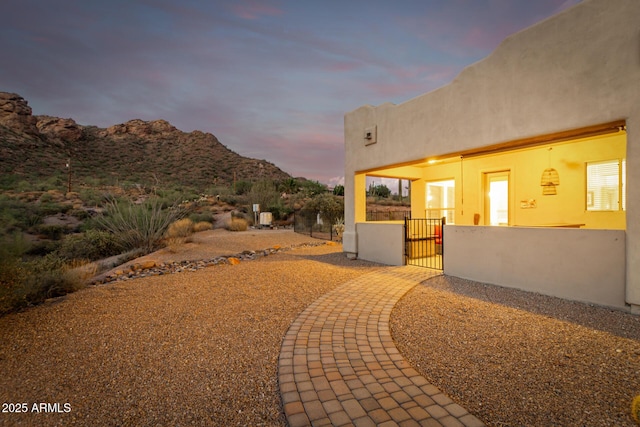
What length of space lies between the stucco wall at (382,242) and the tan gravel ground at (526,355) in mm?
2863

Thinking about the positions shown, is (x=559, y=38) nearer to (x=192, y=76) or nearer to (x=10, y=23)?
(x=192, y=76)

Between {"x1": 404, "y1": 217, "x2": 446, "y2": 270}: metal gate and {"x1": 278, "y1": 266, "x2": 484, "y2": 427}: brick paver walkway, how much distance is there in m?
3.86

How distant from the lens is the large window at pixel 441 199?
10.6 meters

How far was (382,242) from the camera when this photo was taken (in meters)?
8.22

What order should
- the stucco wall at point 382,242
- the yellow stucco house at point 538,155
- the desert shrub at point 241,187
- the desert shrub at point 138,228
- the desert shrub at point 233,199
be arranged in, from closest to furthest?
the yellow stucco house at point 538,155, the stucco wall at point 382,242, the desert shrub at point 138,228, the desert shrub at point 233,199, the desert shrub at point 241,187

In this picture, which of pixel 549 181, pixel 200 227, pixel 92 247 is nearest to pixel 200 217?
pixel 200 227

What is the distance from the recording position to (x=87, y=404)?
2.30m

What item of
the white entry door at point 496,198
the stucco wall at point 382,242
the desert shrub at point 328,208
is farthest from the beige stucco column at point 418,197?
the desert shrub at point 328,208

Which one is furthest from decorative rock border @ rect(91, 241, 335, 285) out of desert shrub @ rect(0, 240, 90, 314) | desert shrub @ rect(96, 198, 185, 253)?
desert shrub @ rect(96, 198, 185, 253)

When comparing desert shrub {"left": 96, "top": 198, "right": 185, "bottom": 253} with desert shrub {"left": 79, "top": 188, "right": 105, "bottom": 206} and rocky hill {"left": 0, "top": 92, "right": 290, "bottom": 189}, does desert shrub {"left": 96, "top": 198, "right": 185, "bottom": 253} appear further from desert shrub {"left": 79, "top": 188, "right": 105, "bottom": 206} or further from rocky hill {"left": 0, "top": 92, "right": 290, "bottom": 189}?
rocky hill {"left": 0, "top": 92, "right": 290, "bottom": 189}

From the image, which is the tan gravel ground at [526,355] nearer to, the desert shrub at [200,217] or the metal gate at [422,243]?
the metal gate at [422,243]

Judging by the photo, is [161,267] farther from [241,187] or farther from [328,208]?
[241,187]

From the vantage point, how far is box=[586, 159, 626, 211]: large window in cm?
633

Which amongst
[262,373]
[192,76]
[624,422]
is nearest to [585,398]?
[624,422]
